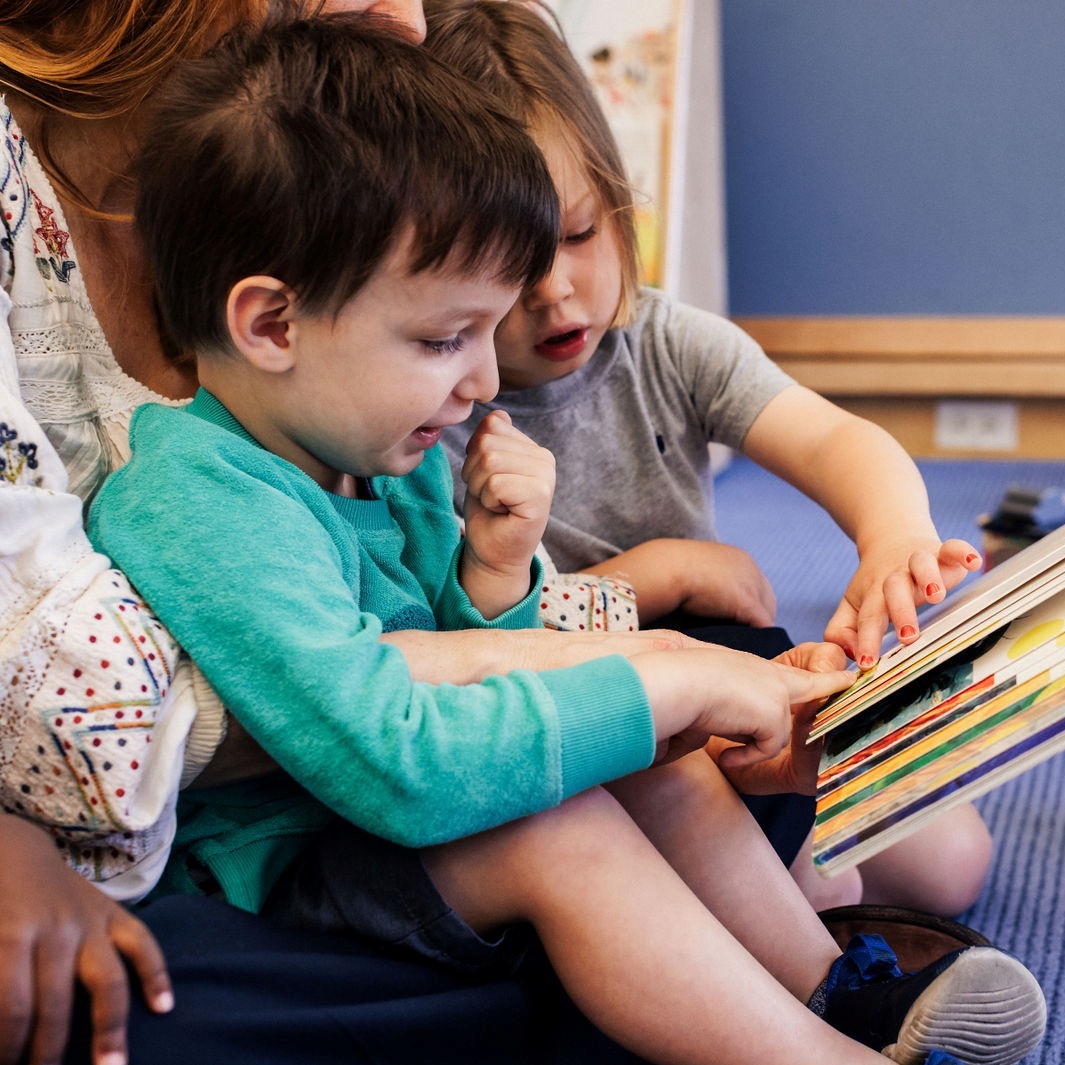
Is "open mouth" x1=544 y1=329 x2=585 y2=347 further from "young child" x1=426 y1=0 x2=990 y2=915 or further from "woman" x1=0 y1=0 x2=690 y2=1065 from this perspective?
"woman" x1=0 y1=0 x2=690 y2=1065

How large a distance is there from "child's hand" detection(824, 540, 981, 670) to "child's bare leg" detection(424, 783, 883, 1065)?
211 millimetres

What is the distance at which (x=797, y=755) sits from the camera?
749 millimetres

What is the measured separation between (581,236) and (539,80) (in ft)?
0.43

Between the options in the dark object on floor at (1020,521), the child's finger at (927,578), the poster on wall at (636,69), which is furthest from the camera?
the poster on wall at (636,69)

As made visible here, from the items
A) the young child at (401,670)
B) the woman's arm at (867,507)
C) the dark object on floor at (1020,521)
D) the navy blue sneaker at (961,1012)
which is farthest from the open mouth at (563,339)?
the dark object on floor at (1020,521)

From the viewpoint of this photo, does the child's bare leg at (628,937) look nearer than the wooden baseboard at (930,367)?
Yes

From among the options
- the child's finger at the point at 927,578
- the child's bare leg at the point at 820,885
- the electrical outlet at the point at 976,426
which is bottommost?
the electrical outlet at the point at 976,426

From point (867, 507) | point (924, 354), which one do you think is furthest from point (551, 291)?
point (924, 354)

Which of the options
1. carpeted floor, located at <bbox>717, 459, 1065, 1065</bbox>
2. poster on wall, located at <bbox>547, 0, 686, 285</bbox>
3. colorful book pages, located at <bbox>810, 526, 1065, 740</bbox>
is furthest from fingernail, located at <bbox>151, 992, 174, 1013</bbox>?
poster on wall, located at <bbox>547, 0, 686, 285</bbox>

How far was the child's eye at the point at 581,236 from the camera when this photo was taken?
97cm

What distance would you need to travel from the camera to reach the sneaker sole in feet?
2.10

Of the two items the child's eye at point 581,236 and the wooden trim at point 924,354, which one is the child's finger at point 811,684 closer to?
the child's eye at point 581,236

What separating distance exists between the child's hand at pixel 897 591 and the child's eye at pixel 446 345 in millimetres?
312

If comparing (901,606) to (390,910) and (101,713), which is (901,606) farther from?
(101,713)
